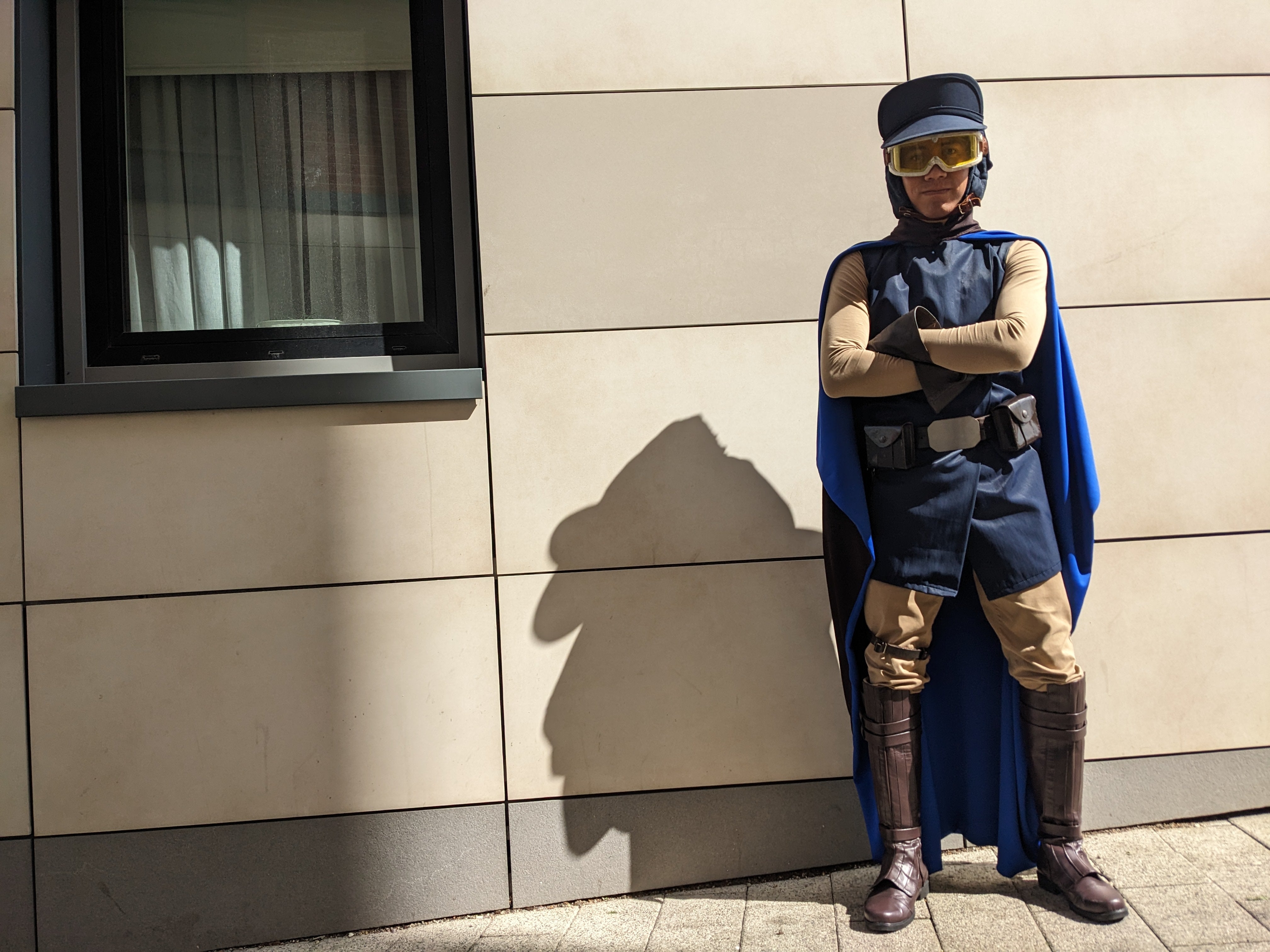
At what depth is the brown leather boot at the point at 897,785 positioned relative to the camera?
227cm

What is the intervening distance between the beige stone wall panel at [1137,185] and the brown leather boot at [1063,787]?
1.23 m

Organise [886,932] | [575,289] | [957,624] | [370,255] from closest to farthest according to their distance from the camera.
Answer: [886,932] → [957,624] → [575,289] → [370,255]

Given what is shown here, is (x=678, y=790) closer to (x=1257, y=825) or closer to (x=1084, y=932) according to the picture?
(x=1084, y=932)

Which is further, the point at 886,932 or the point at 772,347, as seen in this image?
the point at 772,347

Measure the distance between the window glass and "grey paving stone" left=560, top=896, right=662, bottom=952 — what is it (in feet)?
6.14

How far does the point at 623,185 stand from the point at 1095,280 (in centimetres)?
148

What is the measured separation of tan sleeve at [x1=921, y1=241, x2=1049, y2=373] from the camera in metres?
2.06

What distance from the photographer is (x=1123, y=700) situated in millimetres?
2713

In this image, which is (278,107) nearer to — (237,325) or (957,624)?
(237,325)

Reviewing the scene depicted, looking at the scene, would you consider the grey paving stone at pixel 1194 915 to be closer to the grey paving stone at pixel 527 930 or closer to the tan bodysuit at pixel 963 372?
the tan bodysuit at pixel 963 372

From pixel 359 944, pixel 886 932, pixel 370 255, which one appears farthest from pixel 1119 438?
pixel 359 944

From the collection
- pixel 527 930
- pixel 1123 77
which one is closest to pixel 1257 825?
pixel 527 930

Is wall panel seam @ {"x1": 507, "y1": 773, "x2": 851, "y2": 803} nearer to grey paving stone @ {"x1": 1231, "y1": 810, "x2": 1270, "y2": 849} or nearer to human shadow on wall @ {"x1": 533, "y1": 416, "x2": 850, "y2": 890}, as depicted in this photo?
human shadow on wall @ {"x1": 533, "y1": 416, "x2": 850, "y2": 890}

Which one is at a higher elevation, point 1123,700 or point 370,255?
point 370,255
